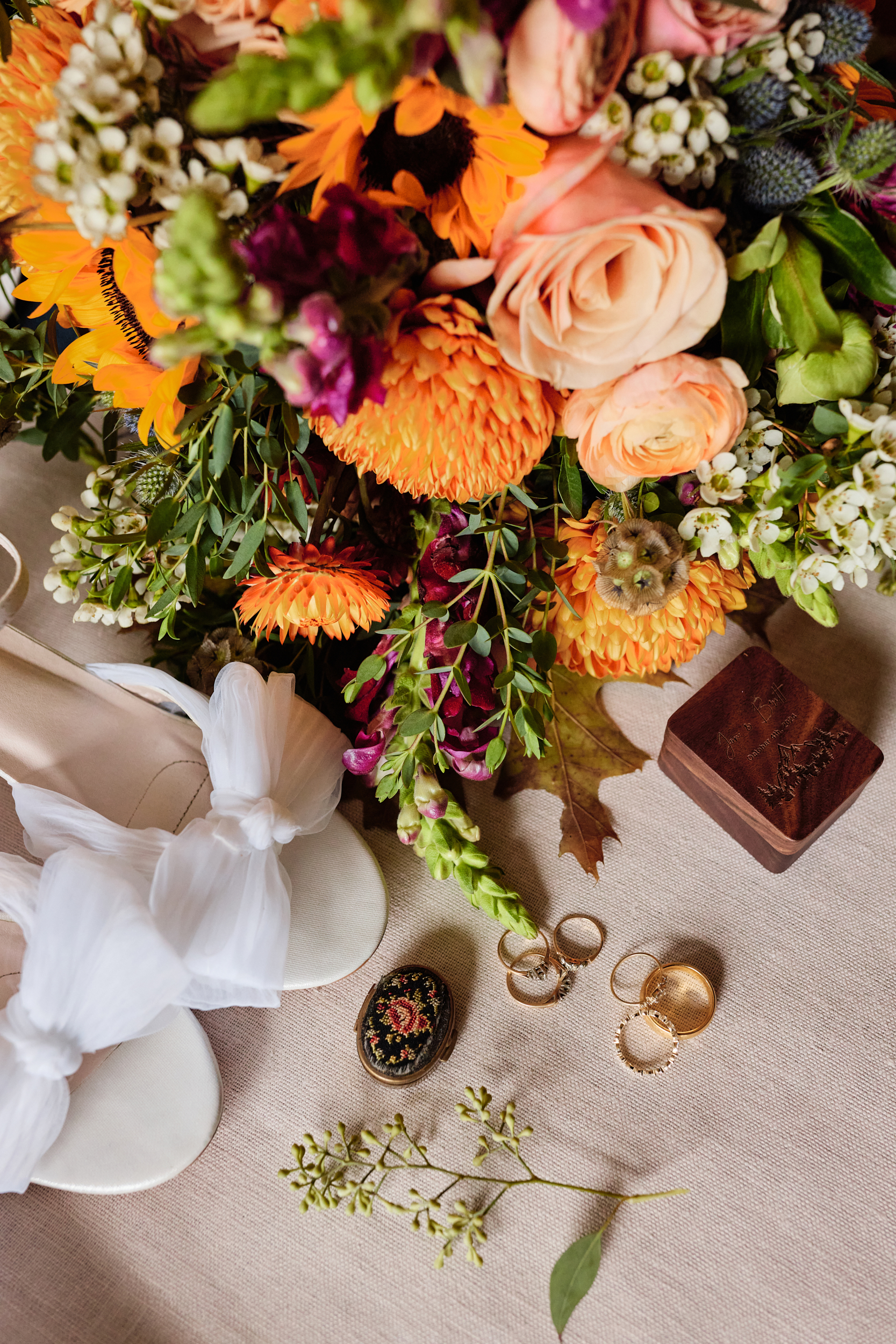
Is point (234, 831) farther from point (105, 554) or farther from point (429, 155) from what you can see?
point (429, 155)

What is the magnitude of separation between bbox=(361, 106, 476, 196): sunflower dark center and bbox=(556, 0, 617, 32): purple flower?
82 millimetres

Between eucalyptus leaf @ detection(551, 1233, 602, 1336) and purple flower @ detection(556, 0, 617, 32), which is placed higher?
purple flower @ detection(556, 0, 617, 32)

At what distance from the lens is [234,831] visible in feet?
2.16

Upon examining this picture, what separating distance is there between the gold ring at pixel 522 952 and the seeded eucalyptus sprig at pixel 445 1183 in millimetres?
90

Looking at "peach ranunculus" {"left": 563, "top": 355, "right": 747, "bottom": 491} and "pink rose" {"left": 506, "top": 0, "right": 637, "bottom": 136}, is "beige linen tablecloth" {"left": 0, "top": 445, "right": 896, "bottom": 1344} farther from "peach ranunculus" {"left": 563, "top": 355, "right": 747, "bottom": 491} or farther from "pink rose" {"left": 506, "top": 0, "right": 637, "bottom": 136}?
"pink rose" {"left": 506, "top": 0, "right": 637, "bottom": 136}

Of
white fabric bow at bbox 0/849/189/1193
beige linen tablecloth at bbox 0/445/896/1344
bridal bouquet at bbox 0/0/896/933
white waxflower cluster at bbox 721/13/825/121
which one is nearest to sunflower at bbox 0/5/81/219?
bridal bouquet at bbox 0/0/896/933

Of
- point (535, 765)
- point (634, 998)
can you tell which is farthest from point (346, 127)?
point (634, 998)

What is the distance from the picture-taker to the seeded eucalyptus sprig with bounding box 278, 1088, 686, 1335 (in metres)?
→ 0.58

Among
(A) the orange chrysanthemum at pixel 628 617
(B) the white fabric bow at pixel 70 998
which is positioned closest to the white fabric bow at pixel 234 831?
(B) the white fabric bow at pixel 70 998

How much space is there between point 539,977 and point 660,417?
43 cm

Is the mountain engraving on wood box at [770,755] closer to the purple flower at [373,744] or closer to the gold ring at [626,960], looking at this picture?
the gold ring at [626,960]

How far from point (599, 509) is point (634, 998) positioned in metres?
0.37

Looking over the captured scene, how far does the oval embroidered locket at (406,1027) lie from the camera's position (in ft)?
2.06

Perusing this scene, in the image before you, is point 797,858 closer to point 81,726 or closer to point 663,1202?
point 663,1202
